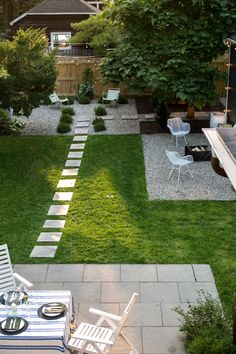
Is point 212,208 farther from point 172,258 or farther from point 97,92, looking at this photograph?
point 97,92

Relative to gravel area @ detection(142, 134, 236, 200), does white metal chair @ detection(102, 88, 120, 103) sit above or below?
above

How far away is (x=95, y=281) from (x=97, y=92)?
15.4 meters

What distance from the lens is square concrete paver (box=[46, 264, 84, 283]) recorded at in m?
8.62

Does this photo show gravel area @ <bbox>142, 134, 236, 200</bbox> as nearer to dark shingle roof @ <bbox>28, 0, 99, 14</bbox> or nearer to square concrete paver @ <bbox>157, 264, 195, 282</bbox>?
square concrete paver @ <bbox>157, 264, 195, 282</bbox>

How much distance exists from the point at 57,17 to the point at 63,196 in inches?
867

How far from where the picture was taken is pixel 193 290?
26.9 ft

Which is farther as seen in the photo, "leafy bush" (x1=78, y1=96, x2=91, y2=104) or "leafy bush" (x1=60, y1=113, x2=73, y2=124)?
"leafy bush" (x1=78, y1=96, x2=91, y2=104)

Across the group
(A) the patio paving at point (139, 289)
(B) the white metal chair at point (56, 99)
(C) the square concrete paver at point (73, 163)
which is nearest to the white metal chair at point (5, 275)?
(A) the patio paving at point (139, 289)

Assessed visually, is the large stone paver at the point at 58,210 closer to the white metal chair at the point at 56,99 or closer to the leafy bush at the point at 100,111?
the leafy bush at the point at 100,111

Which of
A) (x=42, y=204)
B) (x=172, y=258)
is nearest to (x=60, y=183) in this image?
(x=42, y=204)

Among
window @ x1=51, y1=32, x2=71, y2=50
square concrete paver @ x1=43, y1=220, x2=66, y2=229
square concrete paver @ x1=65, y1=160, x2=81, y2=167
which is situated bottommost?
square concrete paver @ x1=43, y1=220, x2=66, y2=229

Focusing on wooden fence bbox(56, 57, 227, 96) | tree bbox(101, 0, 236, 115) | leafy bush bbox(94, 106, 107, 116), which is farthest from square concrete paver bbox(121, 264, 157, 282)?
wooden fence bbox(56, 57, 227, 96)

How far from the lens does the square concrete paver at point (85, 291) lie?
7968mm

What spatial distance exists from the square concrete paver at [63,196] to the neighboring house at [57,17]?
20.5 m
